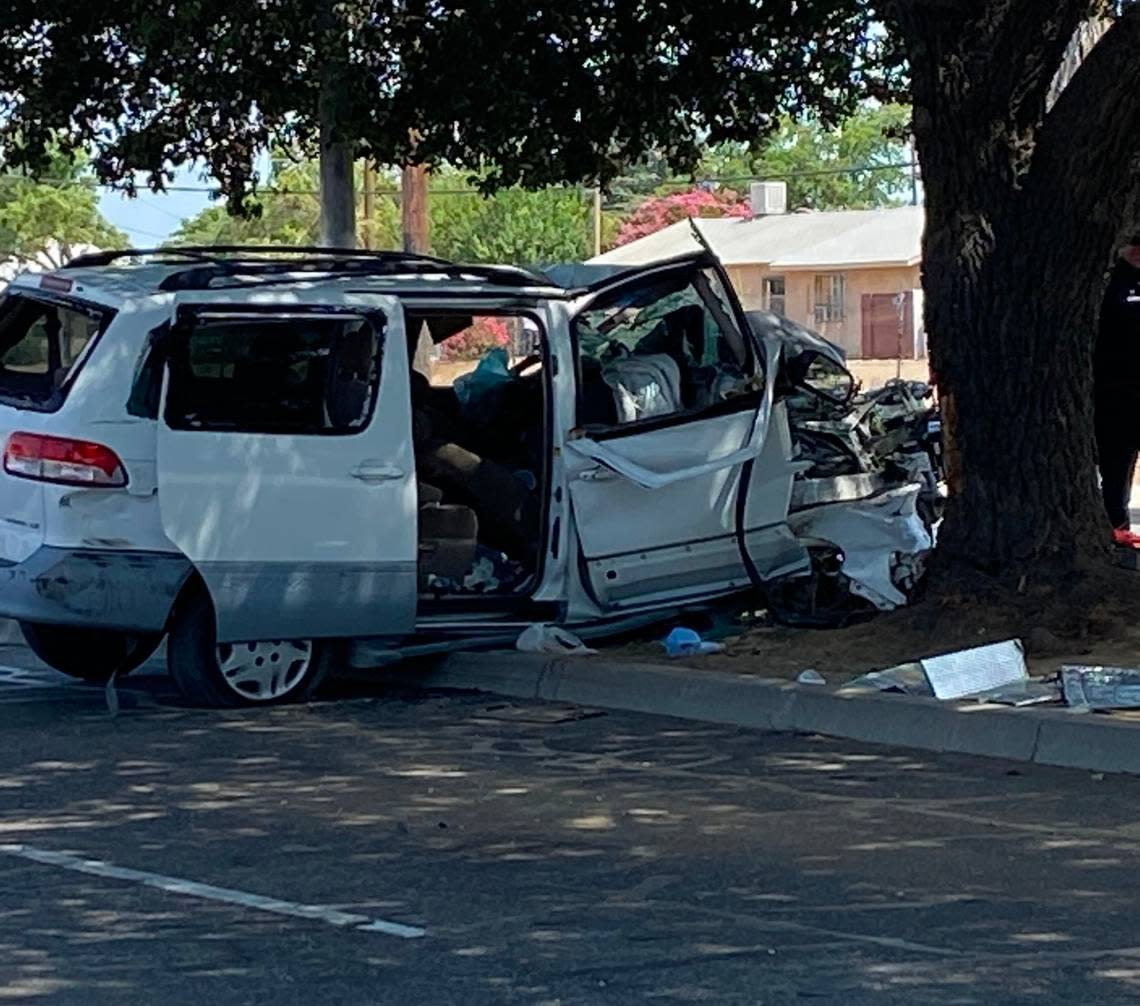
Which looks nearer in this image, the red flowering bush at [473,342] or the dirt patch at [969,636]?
the dirt patch at [969,636]

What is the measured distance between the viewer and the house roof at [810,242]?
181ft

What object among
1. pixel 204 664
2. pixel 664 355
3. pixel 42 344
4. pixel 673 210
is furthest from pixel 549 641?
pixel 673 210

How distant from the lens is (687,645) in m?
10.6

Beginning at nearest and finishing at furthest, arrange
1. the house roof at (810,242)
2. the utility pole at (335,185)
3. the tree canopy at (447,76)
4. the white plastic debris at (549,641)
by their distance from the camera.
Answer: the white plastic debris at (549,641), the tree canopy at (447,76), the utility pole at (335,185), the house roof at (810,242)

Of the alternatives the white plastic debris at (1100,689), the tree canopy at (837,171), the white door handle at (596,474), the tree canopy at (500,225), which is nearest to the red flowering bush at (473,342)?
the tree canopy at (500,225)

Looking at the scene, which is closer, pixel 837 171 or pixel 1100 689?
pixel 1100 689

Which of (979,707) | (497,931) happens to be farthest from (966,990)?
(979,707)

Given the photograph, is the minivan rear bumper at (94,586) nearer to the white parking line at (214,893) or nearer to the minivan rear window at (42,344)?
the minivan rear window at (42,344)

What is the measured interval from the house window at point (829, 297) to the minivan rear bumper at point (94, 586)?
4848 centimetres

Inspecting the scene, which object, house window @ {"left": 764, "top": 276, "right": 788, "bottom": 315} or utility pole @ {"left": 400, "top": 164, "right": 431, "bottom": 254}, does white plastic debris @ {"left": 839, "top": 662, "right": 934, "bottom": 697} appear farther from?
house window @ {"left": 764, "top": 276, "right": 788, "bottom": 315}

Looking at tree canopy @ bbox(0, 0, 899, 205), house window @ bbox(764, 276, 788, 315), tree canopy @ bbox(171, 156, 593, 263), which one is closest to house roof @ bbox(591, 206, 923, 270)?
house window @ bbox(764, 276, 788, 315)

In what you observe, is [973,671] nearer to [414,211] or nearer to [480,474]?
[480,474]

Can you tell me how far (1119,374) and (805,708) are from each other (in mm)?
3801

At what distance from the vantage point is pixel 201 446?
9.58 m
